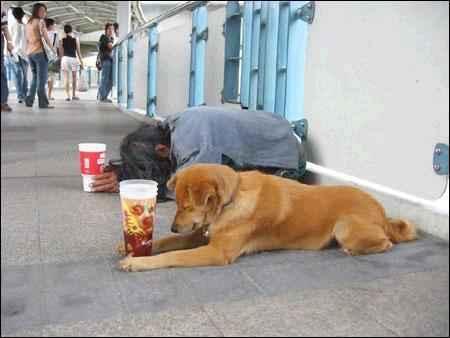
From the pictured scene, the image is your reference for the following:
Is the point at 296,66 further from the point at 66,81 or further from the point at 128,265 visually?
the point at 66,81

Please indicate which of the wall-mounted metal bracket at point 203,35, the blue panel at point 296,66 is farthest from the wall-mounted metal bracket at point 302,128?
the wall-mounted metal bracket at point 203,35

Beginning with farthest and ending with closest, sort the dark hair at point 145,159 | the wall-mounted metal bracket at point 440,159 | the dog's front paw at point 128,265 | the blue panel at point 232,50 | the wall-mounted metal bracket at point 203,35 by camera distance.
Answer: the wall-mounted metal bracket at point 203,35
the blue panel at point 232,50
the dark hair at point 145,159
the dog's front paw at point 128,265
the wall-mounted metal bracket at point 440,159

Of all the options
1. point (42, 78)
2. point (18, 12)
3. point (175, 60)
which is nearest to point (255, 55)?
point (175, 60)

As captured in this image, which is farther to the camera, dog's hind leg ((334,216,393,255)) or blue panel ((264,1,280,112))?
blue panel ((264,1,280,112))

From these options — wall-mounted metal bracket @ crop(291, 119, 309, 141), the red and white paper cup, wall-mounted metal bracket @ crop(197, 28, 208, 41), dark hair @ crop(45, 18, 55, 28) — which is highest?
wall-mounted metal bracket @ crop(197, 28, 208, 41)

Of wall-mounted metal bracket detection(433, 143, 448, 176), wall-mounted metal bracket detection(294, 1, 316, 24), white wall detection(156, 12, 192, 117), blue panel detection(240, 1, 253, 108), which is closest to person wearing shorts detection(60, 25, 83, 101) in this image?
wall-mounted metal bracket detection(433, 143, 448, 176)

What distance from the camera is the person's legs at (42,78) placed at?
3.47 feet

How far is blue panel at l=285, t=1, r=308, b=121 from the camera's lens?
241 cm

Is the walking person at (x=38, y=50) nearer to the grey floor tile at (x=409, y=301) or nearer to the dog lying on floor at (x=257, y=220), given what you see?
the dog lying on floor at (x=257, y=220)

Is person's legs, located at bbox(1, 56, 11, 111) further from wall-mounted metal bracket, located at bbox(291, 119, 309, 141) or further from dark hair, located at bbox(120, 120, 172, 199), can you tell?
wall-mounted metal bracket, located at bbox(291, 119, 309, 141)

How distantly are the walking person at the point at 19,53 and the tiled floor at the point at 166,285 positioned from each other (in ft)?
0.26

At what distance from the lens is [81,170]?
223 cm

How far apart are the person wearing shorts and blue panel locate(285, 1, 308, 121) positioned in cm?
145

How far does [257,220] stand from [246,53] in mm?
1463
